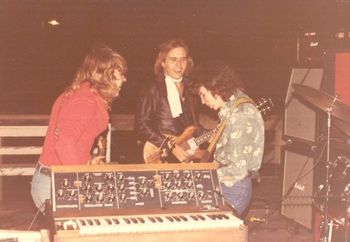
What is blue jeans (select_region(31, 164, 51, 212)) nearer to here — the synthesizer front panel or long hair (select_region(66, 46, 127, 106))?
the synthesizer front panel

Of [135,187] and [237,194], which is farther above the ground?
[135,187]

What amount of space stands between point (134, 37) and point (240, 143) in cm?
1573

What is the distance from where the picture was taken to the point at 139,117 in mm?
6074

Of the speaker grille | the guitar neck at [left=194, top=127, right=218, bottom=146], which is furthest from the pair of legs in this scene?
the speaker grille

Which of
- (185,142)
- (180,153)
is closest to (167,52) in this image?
(185,142)

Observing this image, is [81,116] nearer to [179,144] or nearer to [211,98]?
[211,98]

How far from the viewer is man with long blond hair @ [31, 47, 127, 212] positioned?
383 cm

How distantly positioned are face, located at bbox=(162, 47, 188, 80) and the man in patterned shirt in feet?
4.49

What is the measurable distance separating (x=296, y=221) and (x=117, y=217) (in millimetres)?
3849

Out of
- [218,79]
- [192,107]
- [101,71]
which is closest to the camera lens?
[101,71]

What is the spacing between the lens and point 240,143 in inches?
172

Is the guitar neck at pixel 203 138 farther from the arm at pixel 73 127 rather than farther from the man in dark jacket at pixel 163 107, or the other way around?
the arm at pixel 73 127

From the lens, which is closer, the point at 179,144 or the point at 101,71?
the point at 101,71

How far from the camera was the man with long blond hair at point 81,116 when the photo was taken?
383cm
